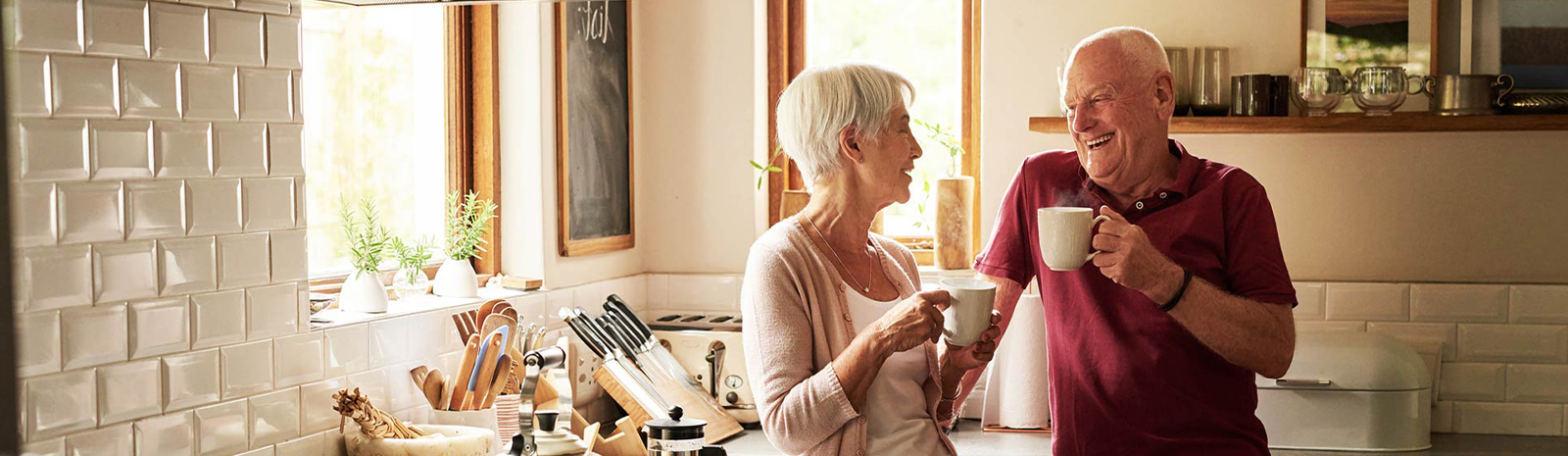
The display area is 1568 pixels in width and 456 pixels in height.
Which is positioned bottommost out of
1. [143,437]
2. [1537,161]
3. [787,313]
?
[143,437]

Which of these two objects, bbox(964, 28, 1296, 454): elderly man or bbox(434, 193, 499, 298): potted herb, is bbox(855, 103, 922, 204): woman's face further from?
bbox(434, 193, 499, 298): potted herb

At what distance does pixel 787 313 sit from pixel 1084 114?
52 centimetres

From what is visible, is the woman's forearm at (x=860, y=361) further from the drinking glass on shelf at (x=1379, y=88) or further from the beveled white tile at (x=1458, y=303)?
the beveled white tile at (x=1458, y=303)

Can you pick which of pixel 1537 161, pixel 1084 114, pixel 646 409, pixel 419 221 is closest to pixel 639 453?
pixel 646 409

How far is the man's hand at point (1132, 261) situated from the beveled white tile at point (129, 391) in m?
1.36

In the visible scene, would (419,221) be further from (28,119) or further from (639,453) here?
(28,119)

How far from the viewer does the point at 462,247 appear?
9.27 feet

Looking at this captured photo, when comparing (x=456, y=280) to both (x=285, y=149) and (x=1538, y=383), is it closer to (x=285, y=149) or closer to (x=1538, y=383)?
(x=285, y=149)

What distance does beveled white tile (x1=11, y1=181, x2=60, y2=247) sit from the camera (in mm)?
1691

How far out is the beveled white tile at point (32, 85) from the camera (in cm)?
168

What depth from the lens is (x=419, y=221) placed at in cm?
293

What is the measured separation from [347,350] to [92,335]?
1.85ft

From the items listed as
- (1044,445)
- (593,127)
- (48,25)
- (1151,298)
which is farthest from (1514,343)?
(48,25)

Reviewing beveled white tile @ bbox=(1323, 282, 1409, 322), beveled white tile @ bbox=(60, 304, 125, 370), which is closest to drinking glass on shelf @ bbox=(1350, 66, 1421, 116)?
beveled white tile @ bbox=(1323, 282, 1409, 322)
